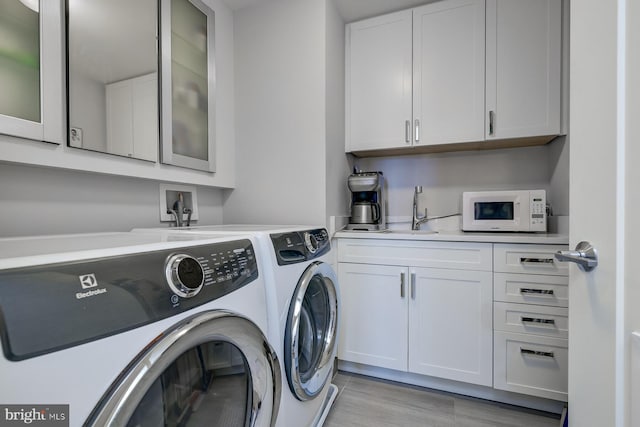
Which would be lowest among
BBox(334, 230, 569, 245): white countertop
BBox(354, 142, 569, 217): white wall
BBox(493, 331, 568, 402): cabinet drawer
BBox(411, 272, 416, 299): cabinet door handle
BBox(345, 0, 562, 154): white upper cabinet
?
BBox(493, 331, 568, 402): cabinet drawer

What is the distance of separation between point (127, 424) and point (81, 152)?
3.74 ft

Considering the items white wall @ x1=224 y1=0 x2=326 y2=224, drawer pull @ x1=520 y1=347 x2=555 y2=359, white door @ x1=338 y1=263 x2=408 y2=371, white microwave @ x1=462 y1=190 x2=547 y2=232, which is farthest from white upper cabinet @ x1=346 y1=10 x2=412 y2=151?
drawer pull @ x1=520 y1=347 x2=555 y2=359

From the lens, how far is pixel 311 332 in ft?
4.16

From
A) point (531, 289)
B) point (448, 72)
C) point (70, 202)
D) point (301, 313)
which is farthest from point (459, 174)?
point (70, 202)

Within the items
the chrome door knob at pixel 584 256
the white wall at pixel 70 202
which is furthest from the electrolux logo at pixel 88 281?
the white wall at pixel 70 202

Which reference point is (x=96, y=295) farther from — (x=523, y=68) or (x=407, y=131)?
(x=523, y=68)

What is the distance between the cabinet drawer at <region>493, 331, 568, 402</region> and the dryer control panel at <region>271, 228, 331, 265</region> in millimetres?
1116

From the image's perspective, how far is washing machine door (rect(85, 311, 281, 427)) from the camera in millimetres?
466

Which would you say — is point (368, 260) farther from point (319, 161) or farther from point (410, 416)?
point (410, 416)

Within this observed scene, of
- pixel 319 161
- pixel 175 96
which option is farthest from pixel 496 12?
pixel 175 96

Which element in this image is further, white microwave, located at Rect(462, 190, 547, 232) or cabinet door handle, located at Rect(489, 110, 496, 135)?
cabinet door handle, located at Rect(489, 110, 496, 135)

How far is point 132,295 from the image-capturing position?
0.50 metres

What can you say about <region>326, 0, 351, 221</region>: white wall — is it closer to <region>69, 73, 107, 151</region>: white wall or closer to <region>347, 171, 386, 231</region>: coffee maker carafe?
<region>347, 171, 386, 231</region>: coffee maker carafe

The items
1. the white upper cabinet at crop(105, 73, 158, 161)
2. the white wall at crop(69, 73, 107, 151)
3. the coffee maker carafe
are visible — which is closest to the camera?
the white wall at crop(69, 73, 107, 151)
